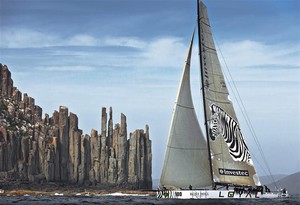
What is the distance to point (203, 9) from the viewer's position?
2356 inches

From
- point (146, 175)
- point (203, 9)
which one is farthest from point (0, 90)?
point (203, 9)

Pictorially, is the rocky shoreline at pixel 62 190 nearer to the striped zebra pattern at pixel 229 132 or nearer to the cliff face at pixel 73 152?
the cliff face at pixel 73 152

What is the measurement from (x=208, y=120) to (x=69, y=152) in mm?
74376

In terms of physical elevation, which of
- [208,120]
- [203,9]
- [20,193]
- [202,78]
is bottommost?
[20,193]

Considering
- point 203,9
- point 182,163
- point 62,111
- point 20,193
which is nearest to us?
point 182,163

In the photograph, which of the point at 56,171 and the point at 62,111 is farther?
the point at 62,111

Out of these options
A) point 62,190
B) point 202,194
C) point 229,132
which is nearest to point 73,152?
point 62,190

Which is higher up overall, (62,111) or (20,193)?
(62,111)

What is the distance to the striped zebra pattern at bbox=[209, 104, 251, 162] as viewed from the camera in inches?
2302

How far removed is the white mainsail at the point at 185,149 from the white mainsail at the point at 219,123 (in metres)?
1.10

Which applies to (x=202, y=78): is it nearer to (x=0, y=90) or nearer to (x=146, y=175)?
(x=146, y=175)

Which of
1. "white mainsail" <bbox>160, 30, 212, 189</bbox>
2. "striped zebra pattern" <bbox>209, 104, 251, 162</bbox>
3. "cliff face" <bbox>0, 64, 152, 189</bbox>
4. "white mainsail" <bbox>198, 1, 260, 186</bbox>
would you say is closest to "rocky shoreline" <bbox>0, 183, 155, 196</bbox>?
"cliff face" <bbox>0, 64, 152, 189</bbox>

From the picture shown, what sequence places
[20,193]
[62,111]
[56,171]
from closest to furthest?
[20,193] < [56,171] < [62,111]

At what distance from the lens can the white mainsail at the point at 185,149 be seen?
5481 cm
